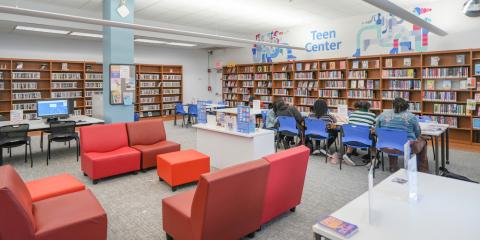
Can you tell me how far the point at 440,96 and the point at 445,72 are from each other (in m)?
0.59

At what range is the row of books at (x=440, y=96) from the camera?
7.07 meters

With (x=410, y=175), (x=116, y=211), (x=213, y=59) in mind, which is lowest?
(x=116, y=211)

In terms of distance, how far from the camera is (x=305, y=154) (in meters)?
3.21

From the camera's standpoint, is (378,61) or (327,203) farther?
(378,61)

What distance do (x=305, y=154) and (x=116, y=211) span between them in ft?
7.54

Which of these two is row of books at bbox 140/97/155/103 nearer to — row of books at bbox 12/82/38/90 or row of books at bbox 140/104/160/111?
row of books at bbox 140/104/160/111

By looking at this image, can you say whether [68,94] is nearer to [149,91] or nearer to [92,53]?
[92,53]

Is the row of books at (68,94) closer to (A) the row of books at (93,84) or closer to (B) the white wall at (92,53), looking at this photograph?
(A) the row of books at (93,84)

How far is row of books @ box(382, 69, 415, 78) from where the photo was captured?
300 inches

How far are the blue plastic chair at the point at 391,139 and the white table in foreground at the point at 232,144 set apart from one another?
171cm

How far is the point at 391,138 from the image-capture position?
182 inches

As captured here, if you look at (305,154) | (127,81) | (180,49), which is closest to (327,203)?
(305,154)

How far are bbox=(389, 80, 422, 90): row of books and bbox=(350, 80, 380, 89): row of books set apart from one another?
1.19 ft

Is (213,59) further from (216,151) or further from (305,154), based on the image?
(305,154)
